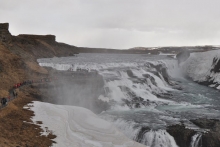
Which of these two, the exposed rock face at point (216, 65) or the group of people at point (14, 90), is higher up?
the exposed rock face at point (216, 65)

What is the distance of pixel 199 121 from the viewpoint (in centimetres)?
2070

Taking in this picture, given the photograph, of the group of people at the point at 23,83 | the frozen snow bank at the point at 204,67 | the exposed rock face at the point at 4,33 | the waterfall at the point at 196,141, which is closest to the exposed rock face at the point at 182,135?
the waterfall at the point at 196,141

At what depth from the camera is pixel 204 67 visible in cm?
5512

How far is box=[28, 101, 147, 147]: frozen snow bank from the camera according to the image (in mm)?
15195

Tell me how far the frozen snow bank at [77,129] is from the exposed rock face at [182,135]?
3.32 m

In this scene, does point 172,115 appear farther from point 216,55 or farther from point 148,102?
point 216,55

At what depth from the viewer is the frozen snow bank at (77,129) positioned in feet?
49.9

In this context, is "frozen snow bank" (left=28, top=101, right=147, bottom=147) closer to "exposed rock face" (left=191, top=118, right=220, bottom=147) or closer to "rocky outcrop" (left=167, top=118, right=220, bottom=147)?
"rocky outcrop" (left=167, top=118, right=220, bottom=147)

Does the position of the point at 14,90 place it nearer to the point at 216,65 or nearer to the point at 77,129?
the point at 77,129

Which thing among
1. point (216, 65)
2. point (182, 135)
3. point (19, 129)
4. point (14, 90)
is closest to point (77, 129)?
point (19, 129)

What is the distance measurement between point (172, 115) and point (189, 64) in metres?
41.3

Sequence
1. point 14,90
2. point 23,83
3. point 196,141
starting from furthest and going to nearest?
point 23,83
point 14,90
point 196,141

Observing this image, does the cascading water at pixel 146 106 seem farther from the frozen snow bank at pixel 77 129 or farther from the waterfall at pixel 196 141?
the frozen snow bank at pixel 77 129

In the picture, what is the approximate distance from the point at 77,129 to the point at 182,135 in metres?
8.06
